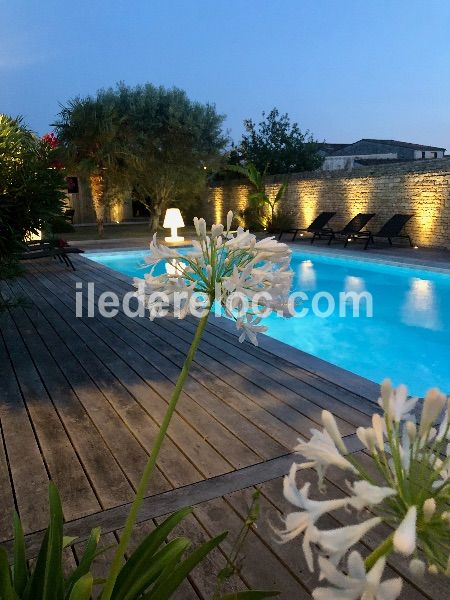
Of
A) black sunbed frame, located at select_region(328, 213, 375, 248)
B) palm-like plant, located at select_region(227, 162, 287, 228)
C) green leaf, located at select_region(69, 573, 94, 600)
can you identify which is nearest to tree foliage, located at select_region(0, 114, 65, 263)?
green leaf, located at select_region(69, 573, 94, 600)

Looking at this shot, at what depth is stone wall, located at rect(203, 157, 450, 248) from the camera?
11.1 meters

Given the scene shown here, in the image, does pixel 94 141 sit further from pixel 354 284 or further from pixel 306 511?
pixel 306 511

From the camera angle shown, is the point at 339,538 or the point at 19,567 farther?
the point at 19,567

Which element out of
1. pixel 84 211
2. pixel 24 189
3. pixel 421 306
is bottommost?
pixel 421 306

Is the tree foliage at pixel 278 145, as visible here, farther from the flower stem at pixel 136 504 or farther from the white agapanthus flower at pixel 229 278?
the flower stem at pixel 136 504

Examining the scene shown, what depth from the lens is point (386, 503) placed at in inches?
21.6

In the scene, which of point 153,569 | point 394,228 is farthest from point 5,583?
point 394,228

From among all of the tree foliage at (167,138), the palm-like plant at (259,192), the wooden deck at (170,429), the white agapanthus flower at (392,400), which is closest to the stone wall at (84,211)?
the tree foliage at (167,138)

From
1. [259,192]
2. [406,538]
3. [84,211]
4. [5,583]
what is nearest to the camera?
[406,538]

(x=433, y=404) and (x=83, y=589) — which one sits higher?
→ (x=433, y=404)

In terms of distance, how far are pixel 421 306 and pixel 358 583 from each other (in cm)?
778

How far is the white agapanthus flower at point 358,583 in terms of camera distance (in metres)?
0.42

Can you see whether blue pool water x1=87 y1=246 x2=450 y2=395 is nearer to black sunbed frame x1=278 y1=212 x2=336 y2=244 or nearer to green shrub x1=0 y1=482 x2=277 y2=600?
black sunbed frame x1=278 y1=212 x2=336 y2=244

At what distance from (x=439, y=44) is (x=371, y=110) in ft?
50.7
